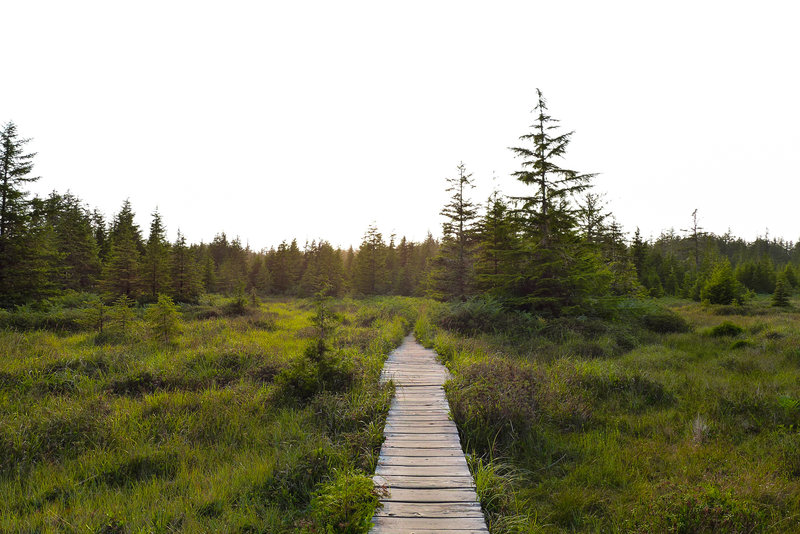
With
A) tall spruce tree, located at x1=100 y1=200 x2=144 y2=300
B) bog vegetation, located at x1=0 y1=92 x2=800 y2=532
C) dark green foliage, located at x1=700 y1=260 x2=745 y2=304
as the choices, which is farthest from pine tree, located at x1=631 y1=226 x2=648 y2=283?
tall spruce tree, located at x1=100 y1=200 x2=144 y2=300

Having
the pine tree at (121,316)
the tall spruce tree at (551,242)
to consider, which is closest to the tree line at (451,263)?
the tall spruce tree at (551,242)

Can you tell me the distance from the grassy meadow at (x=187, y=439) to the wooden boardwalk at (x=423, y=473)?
26 centimetres

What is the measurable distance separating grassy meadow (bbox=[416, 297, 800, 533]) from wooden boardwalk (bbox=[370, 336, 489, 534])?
25 cm

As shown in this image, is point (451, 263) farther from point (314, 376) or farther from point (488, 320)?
point (314, 376)

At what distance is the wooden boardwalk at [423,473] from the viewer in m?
3.63

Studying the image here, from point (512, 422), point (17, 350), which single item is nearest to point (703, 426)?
point (512, 422)

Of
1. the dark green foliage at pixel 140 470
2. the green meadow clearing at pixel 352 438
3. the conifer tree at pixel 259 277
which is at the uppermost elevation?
the conifer tree at pixel 259 277

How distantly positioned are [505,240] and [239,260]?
47250 mm

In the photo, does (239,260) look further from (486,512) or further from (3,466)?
(486,512)

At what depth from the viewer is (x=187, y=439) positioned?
596 centimetres

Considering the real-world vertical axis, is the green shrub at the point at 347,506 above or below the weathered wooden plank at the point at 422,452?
above

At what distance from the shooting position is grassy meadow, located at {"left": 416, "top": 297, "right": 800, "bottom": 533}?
13.1 feet

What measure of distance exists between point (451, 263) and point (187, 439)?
70.3 ft

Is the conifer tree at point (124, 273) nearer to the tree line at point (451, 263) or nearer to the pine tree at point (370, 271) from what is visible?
the tree line at point (451, 263)
